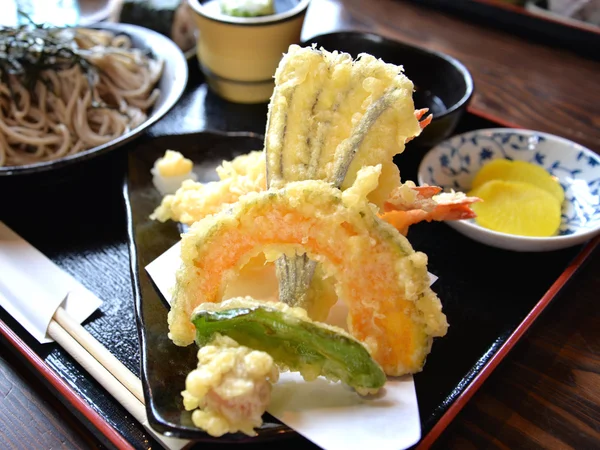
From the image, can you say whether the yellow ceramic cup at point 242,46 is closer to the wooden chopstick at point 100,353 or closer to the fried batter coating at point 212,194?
the fried batter coating at point 212,194

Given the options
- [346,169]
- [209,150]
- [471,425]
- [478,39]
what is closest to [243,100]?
[209,150]

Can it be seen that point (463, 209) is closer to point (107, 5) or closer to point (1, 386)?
point (1, 386)

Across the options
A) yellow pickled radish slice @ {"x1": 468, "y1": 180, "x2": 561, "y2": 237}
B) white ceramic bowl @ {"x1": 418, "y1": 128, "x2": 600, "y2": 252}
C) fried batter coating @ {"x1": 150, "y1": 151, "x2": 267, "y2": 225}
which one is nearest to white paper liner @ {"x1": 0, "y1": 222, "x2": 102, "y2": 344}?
fried batter coating @ {"x1": 150, "y1": 151, "x2": 267, "y2": 225}

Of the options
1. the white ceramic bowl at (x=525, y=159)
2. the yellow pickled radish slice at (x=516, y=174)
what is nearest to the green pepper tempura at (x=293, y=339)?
the white ceramic bowl at (x=525, y=159)

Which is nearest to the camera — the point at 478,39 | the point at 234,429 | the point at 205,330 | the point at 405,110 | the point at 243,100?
the point at 234,429

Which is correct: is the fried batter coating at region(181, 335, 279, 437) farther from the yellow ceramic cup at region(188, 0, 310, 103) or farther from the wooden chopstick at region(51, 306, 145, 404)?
the yellow ceramic cup at region(188, 0, 310, 103)

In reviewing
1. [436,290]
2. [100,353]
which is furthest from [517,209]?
[100,353]

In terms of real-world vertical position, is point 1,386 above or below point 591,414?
below
